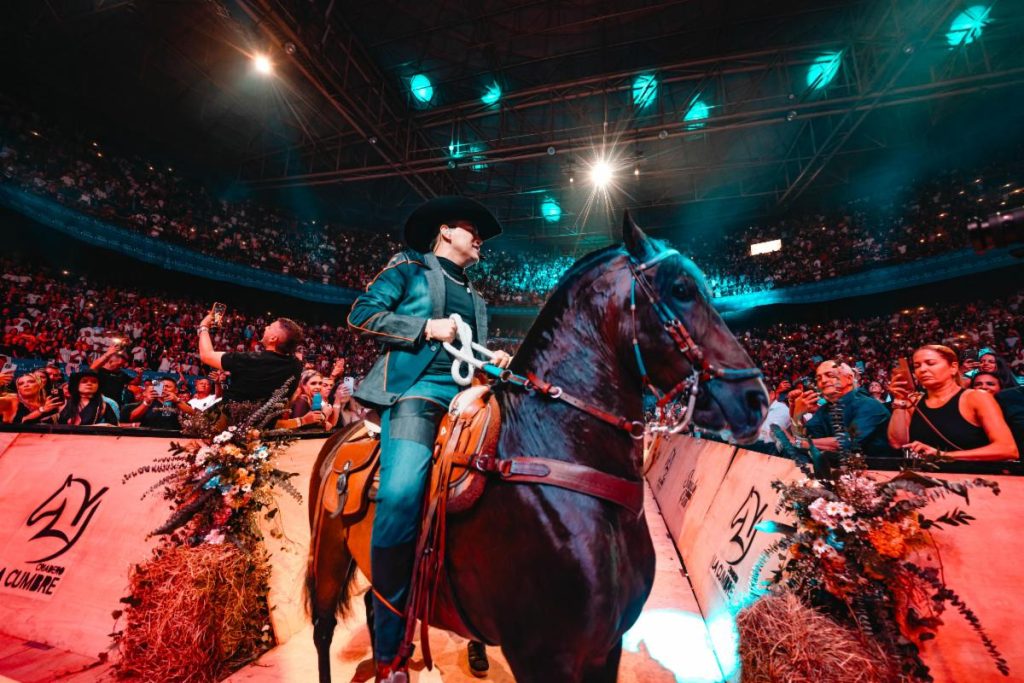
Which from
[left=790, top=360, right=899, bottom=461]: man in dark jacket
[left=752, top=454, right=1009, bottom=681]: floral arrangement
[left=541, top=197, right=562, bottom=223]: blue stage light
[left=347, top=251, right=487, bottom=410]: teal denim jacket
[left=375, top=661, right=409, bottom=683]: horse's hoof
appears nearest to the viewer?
[left=375, top=661, right=409, bottom=683]: horse's hoof

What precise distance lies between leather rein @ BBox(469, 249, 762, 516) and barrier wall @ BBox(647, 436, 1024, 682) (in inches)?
70.4

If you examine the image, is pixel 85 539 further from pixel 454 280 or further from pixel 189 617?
pixel 454 280

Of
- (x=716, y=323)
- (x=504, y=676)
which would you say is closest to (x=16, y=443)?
(x=504, y=676)

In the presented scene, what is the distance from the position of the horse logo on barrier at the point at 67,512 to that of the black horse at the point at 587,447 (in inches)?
130

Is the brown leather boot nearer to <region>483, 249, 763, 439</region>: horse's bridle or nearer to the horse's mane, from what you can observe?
<region>483, 249, 763, 439</region>: horse's bridle

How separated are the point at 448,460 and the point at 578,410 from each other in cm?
57

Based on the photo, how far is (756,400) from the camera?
136 cm

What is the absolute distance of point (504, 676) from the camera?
2.71m

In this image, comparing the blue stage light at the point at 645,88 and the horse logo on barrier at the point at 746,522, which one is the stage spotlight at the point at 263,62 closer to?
the blue stage light at the point at 645,88

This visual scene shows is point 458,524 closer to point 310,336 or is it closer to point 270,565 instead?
point 270,565

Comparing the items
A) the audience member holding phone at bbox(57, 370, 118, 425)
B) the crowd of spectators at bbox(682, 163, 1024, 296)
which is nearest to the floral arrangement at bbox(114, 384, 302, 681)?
the audience member holding phone at bbox(57, 370, 118, 425)

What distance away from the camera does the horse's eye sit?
4.91ft

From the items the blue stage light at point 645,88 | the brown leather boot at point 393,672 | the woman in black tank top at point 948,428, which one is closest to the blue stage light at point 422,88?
the blue stage light at point 645,88

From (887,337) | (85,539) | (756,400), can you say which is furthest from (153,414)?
(887,337)
